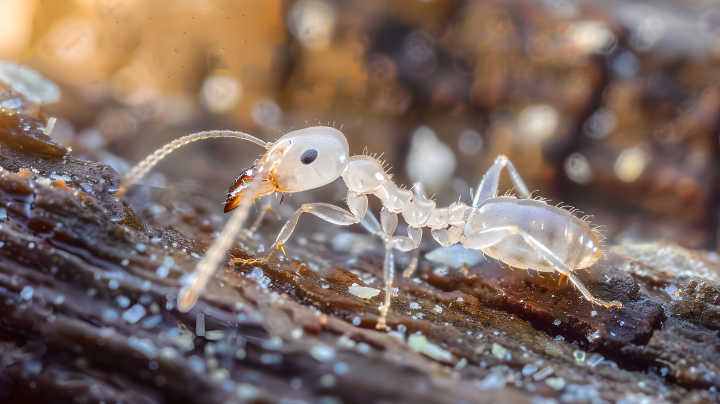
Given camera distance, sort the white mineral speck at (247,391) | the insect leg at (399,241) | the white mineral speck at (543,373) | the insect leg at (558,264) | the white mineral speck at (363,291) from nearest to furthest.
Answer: the white mineral speck at (247,391), the white mineral speck at (543,373), the white mineral speck at (363,291), the insect leg at (558,264), the insect leg at (399,241)

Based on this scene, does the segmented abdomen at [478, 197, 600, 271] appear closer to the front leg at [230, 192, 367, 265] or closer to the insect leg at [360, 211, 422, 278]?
the insect leg at [360, 211, 422, 278]

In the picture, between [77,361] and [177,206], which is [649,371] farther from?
[177,206]

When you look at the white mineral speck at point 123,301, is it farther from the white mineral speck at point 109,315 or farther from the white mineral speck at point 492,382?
the white mineral speck at point 492,382

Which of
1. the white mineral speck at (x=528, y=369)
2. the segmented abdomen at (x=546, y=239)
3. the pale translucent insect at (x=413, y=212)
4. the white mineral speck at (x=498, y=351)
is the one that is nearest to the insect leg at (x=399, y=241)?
the pale translucent insect at (x=413, y=212)

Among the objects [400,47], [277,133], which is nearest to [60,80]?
[277,133]

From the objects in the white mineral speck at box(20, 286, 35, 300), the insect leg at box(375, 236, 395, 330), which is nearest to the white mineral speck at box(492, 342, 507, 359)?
the insect leg at box(375, 236, 395, 330)

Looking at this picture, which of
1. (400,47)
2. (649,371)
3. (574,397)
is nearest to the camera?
(574,397)
